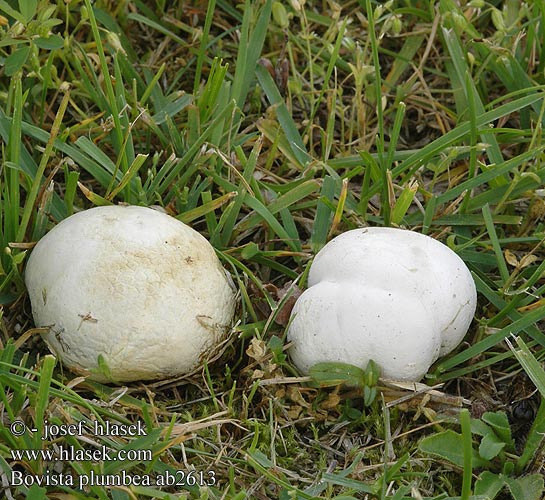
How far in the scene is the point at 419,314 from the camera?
2123 millimetres

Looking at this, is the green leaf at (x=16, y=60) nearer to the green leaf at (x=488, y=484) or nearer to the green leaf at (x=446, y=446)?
the green leaf at (x=446, y=446)

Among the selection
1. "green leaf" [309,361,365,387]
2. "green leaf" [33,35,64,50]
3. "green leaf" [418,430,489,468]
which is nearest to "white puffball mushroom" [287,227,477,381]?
"green leaf" [309,361,365,387]

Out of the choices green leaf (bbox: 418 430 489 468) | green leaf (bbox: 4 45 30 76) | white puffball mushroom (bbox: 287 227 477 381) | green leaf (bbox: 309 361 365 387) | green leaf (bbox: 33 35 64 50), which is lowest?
green leaf (bbox: 418 430 489 468)

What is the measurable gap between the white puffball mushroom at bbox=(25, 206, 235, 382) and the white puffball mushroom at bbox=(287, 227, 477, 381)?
0.87ft

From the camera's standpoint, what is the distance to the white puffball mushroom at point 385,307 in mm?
2117

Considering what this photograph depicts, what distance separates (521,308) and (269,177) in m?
0.84

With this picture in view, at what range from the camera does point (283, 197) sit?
98.8 inches

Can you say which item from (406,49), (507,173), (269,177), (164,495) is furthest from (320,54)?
(164,495)

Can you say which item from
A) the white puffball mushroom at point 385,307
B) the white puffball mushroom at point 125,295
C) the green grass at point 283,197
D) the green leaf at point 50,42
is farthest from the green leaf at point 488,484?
the green leaf at point 50,42

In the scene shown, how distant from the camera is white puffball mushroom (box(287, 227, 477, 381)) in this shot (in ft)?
6.95

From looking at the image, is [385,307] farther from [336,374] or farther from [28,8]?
[28,8]

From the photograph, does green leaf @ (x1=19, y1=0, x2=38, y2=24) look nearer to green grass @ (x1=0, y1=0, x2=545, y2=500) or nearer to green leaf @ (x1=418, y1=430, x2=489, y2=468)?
green grass @ (x1=0, y1=0, x2=545, y2=500)

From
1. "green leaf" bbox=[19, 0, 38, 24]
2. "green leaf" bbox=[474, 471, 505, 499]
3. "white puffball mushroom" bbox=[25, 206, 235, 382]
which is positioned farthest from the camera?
"green leaf" bbox=[19, 0, 38, 24]

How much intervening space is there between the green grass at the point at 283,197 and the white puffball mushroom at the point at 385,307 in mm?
68
